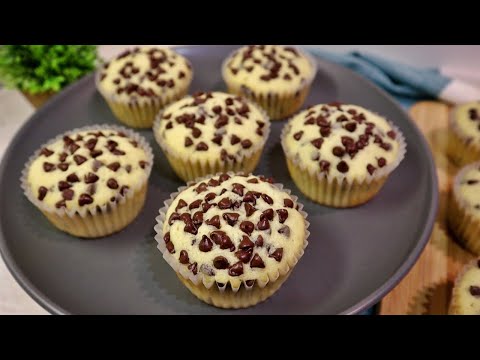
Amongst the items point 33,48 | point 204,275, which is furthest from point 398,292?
point 33,48

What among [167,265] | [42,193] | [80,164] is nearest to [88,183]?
[80,164]

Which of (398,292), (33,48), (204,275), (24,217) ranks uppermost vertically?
(33,48)

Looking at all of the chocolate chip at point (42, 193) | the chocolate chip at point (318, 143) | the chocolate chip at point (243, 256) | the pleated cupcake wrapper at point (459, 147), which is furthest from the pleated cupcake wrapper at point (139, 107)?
the pleated cupcake wrapper at point (459, 147)

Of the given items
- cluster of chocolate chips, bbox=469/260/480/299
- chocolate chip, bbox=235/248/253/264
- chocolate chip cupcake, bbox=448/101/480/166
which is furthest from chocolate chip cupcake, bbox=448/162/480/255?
chocolate chip, bbox=235/248/253/264

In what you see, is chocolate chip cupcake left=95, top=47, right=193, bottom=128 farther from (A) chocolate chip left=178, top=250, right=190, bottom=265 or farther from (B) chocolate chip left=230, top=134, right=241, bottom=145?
(A) chocolate chip left=178, top=250, right=190, bottom=265

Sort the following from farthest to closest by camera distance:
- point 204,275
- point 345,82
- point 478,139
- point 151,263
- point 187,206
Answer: point 345,82, point 478,139, point 151,263, point 187,206, point 204,275

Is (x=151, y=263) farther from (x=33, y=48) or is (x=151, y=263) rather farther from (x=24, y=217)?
(x=33, y=48)

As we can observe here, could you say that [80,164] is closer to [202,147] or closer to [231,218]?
[202,147]
